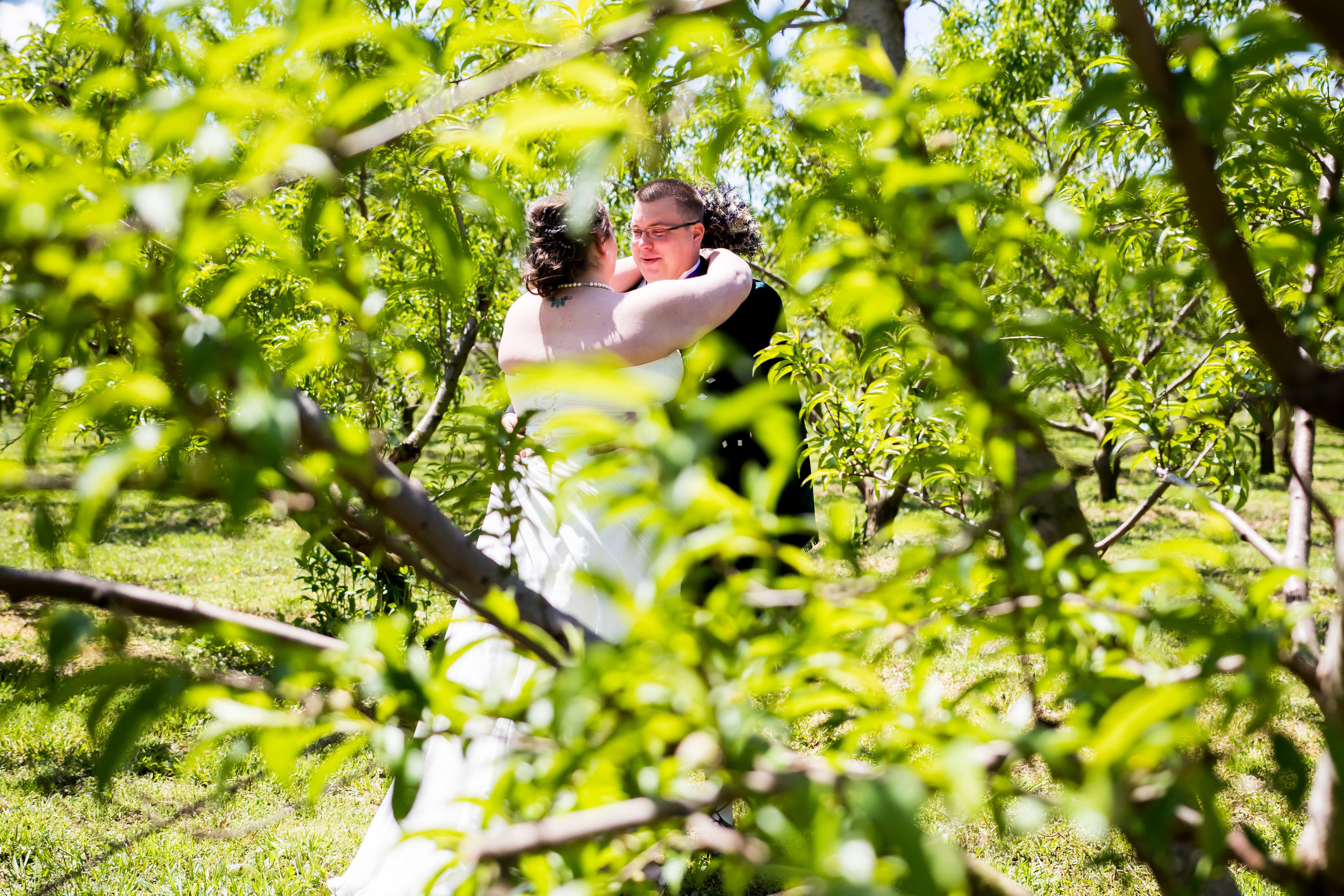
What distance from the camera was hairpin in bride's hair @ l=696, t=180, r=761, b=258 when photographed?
4.02 meters

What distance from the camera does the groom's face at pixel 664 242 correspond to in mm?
3623

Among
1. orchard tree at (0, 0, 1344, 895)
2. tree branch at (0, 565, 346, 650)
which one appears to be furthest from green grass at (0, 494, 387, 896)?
orchard tree at (0, 0, 1344, 895)

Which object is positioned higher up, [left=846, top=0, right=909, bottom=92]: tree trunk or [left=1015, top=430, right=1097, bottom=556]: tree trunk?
[left=846, top=0, right=909, bottom=92]: tree trunk

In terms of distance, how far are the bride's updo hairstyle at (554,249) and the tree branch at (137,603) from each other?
2.03m

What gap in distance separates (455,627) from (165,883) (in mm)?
1556

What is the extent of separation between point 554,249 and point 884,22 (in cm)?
178

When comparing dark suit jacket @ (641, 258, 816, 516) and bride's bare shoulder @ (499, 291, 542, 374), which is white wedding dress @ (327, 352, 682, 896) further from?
dark suit jacket @ (641, 258, 816, 516)

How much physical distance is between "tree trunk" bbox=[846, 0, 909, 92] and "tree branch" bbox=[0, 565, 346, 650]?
98 cm

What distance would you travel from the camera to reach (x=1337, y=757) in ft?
2.45

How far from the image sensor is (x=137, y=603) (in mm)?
→ 954

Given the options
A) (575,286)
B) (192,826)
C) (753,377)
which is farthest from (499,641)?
(192,826)

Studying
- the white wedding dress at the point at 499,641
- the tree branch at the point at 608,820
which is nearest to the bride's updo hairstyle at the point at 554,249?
Answer: the white wedding dress at the point at 499,641

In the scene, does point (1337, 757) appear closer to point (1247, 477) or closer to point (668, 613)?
point (668, 613)

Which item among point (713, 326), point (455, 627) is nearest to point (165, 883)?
point (455, 627)
